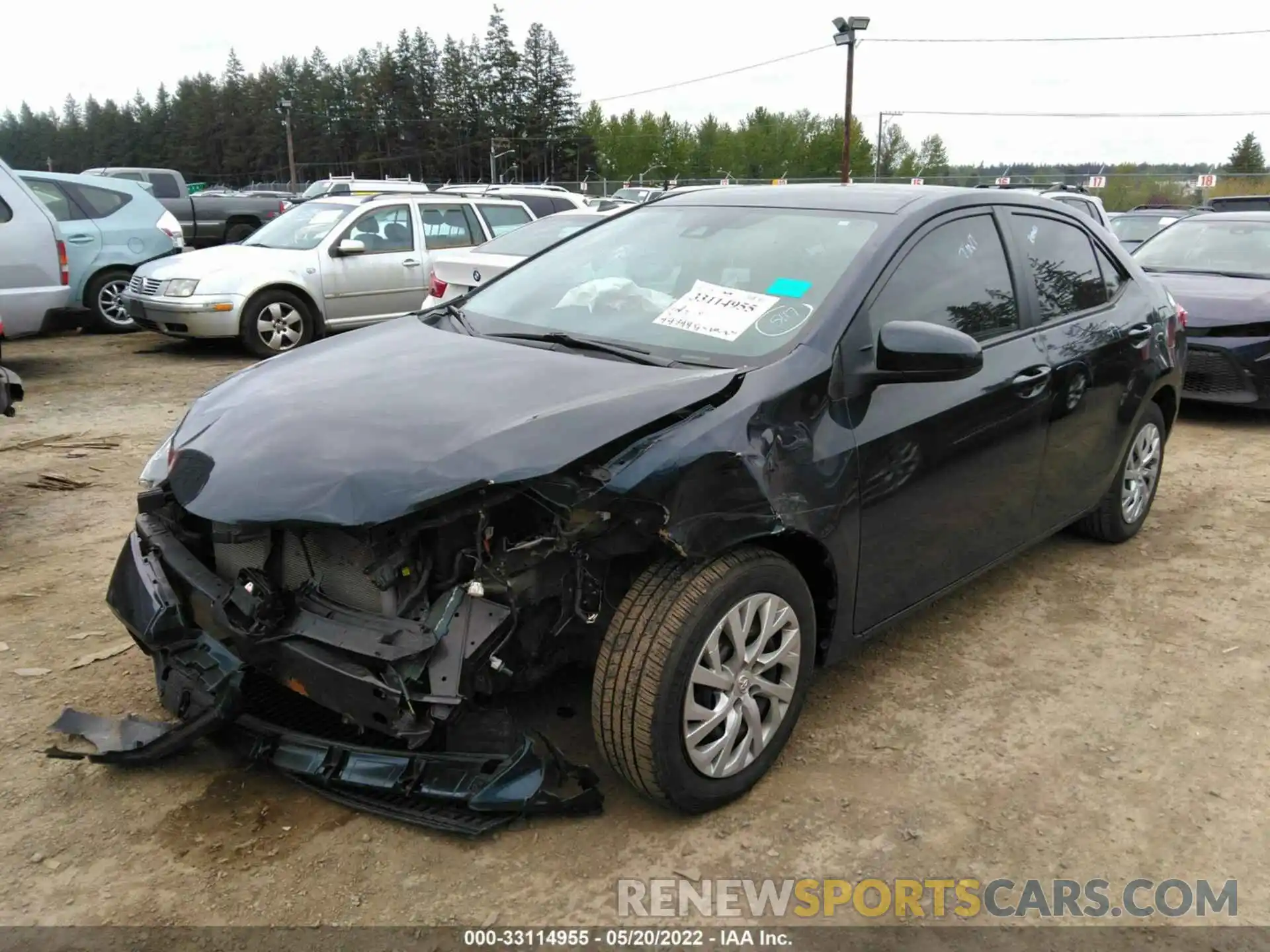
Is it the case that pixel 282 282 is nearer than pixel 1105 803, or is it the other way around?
pixel 1105 803

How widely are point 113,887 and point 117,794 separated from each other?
1.36 feet

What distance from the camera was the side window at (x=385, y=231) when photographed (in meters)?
10.0

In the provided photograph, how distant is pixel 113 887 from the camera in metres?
2.35

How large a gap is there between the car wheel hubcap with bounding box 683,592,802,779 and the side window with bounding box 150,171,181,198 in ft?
62.0

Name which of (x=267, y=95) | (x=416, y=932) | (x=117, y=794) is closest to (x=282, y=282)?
(x=117, y=794)

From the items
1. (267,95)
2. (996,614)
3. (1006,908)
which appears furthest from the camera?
(267,95)

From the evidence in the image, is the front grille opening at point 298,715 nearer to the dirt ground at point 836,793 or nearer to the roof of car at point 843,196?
the dirt ground at point 836,793

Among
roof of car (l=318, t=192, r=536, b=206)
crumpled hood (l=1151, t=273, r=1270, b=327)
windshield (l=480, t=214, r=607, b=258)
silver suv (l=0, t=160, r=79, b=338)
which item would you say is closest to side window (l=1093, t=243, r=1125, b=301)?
crumpled hood (l=1151, t=273, r=1270, b=327)

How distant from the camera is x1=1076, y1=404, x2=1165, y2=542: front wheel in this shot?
455 cm

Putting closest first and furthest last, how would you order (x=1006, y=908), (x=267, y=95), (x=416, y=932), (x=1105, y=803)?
(x=416, y=932) → (x=1006, y=908) → (x=1105, y=803) → (x=267, y=95)

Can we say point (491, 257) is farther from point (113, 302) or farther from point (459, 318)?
point (113, 302)

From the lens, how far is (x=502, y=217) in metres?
11.2

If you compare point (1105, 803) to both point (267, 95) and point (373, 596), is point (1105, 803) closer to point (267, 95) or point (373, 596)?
point (373, 596)

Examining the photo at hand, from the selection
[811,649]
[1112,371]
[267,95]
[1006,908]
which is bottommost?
[1006,908]
